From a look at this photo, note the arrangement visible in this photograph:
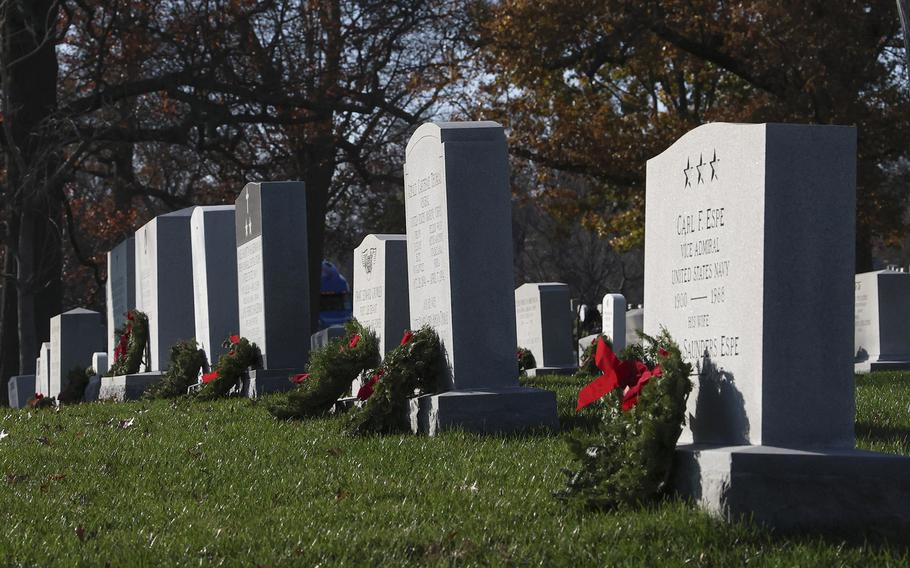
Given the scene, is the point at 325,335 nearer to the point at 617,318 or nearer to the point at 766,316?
the point at 766,316

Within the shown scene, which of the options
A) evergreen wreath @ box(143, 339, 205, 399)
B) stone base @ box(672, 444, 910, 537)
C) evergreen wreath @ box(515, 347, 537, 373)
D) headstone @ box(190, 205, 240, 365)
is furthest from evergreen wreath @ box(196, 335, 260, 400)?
stone base @ box(672, 444, 910, 537)

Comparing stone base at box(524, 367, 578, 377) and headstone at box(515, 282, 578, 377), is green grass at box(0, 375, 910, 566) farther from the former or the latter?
headstone at box(515, 282, 578, 377)

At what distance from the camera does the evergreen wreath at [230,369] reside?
13758 mm

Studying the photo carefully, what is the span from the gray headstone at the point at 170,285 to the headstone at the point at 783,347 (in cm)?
1170

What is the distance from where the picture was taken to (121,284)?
2048 centimetres

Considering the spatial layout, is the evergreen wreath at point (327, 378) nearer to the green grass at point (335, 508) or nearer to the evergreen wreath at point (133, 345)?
the green grass at point (335, 508)

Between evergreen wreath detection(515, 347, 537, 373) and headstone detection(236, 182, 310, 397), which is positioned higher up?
headstone detection(236, 182, 310, 397)

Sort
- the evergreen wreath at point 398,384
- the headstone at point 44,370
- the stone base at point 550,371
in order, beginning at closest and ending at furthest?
the evergreen wreath at point 398,384
the stone base at point 550,371
the headstone at point 44,370

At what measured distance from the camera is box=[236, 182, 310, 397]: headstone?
14.0 metres

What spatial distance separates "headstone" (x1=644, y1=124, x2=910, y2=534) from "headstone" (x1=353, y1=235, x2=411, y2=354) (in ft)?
19.0

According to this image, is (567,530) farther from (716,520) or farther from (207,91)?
(207,91)

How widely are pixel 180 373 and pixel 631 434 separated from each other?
9.71 metres

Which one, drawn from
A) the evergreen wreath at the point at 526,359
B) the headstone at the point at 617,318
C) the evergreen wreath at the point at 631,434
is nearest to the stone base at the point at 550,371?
the evergreen wreath at the point at 526,359

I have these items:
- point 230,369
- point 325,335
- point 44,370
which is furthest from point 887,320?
point 44,370
